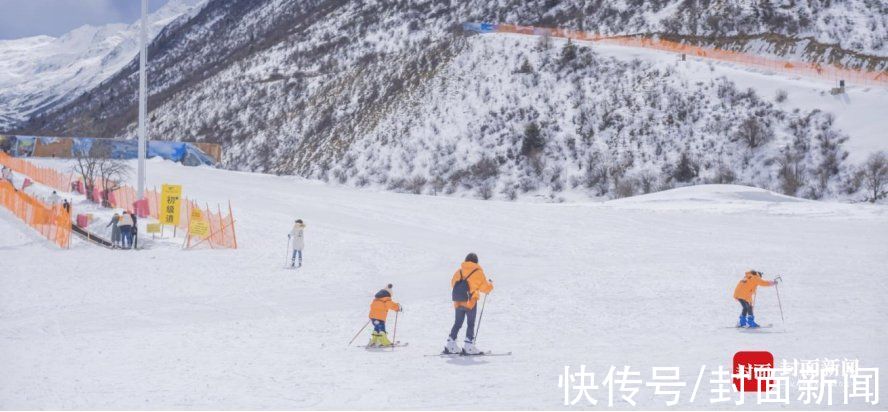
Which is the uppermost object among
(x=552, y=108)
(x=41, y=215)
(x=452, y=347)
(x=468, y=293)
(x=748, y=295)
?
(x=552, y=108)

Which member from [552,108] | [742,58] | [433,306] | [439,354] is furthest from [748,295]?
[742,58]

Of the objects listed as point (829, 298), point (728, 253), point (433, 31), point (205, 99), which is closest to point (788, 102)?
point (728, 253)

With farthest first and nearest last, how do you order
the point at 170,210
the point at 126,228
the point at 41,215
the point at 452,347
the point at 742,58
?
the point at 742,58
the point at 41,215
the point at 170,210
the point at 126,228
the point at 452,347

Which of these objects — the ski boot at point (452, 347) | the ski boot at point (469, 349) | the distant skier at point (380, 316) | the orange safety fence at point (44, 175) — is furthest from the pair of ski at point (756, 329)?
the orange safety fence at point (44, 175)

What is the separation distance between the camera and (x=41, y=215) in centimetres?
2908

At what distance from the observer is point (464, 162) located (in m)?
48.5

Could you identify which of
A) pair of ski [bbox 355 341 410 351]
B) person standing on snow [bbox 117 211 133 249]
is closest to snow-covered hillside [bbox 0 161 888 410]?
pair of ski [bbox 355 341 410 351]

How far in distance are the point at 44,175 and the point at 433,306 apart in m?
40.1

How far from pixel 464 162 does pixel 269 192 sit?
12.7m

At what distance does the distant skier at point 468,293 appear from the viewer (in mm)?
10953

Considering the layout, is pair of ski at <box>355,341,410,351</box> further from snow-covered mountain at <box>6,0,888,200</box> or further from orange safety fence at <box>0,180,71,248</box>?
snow-covered mountain at <box>6,0,888,200</box>

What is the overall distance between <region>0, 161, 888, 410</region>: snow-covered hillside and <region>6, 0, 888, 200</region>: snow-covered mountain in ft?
28.2

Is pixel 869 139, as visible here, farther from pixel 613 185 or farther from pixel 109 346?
pixel 109 346

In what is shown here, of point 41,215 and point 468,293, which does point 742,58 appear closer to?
point 41,215
